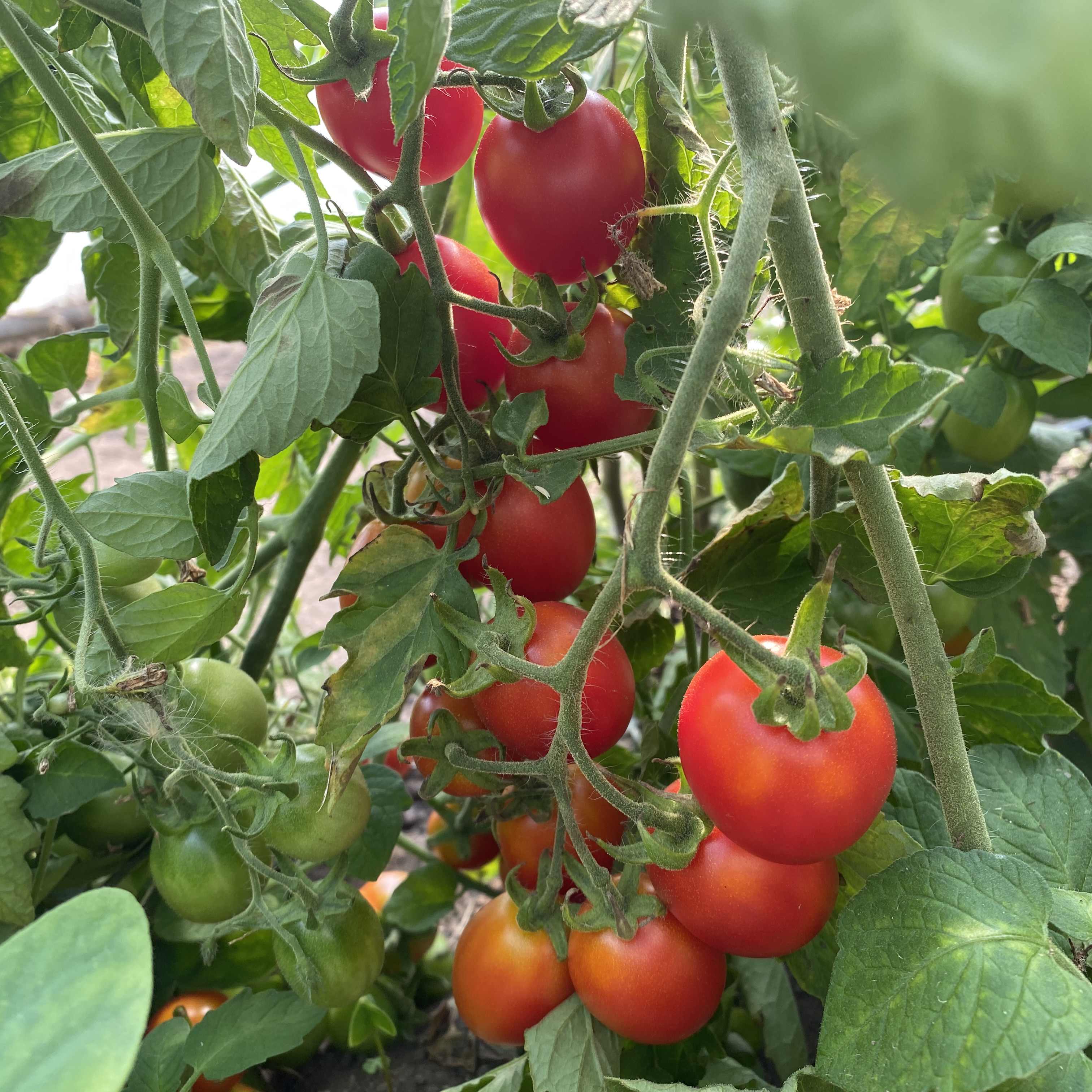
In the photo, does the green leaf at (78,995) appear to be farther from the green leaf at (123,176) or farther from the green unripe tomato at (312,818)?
the green leaf at (123,176)

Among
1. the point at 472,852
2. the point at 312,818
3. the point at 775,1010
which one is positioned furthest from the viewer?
the point at 472,852

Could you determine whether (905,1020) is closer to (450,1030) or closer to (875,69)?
(875,69)

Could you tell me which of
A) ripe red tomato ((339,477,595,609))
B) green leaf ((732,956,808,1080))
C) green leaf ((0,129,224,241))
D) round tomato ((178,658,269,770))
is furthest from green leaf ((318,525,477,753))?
green leaf ((732,956,808,1080))

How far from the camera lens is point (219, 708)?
0.49m

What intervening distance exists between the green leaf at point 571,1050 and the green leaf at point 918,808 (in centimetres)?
19

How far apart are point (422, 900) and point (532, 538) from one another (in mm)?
350

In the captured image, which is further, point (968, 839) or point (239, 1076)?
point (239, 1076)

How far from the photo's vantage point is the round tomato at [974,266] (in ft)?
1.97

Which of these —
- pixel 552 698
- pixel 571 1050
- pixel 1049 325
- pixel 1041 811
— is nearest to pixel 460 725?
pixel 552 698

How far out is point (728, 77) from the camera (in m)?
0.30

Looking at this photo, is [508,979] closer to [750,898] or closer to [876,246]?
[750,898]

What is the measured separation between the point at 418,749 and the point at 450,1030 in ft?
1.28

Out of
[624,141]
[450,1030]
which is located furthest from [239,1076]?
[624,141]

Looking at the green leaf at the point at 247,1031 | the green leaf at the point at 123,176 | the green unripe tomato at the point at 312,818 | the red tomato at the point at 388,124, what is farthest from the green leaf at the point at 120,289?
the green leaf at the point at 247,1031
